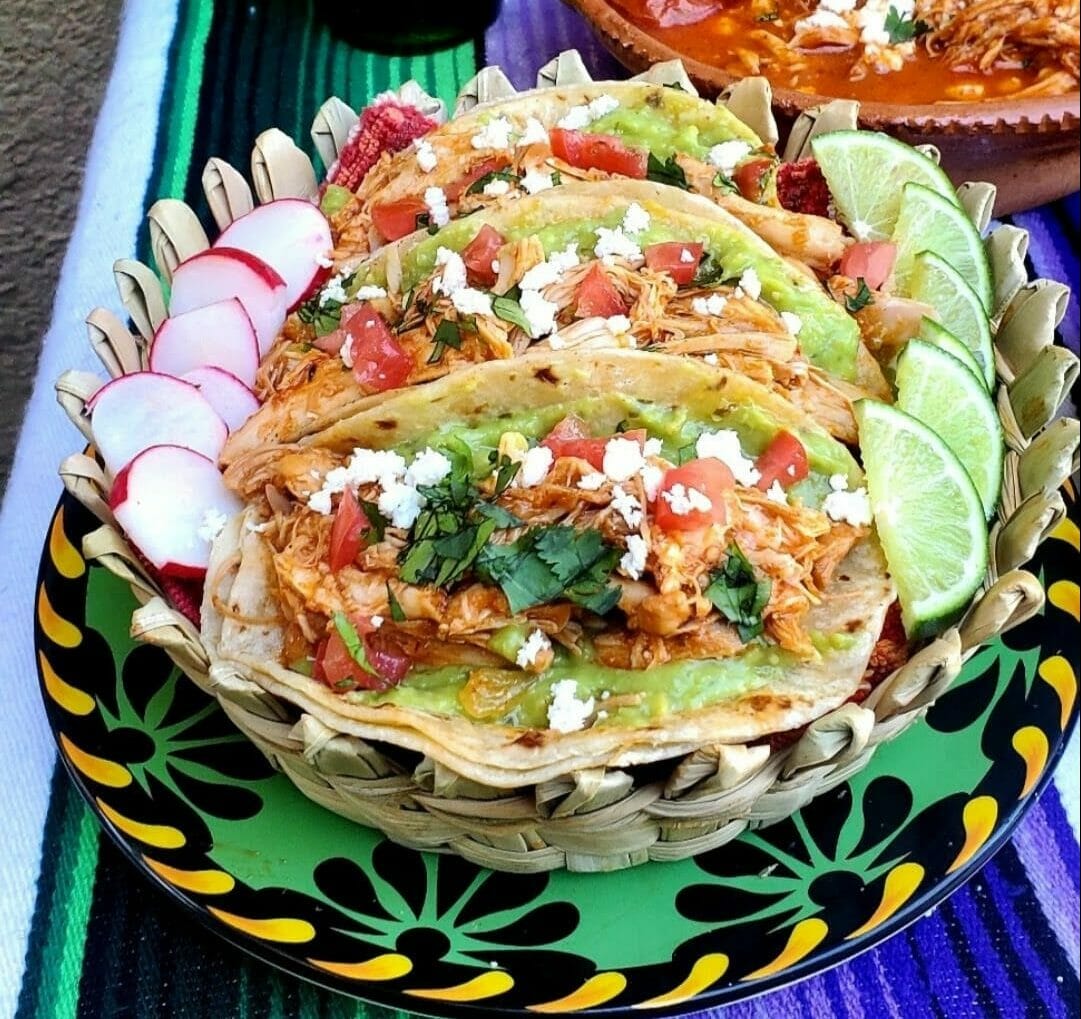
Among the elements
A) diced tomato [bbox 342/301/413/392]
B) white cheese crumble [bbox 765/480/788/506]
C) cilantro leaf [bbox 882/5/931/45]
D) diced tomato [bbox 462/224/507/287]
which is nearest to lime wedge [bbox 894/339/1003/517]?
white cheese crumble [bbox 765/480/788/506]

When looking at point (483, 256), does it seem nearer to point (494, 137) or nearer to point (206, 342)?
point (494, 137)

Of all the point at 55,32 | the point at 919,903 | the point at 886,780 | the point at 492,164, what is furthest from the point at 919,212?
the point at 55,32

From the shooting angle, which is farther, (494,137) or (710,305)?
(494,137)

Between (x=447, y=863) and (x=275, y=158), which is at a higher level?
(x=275, y=158)

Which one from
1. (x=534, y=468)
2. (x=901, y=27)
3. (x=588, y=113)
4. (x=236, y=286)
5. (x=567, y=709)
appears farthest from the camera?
(x=901, y=27)

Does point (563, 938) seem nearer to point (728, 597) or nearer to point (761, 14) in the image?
point (728, 597)


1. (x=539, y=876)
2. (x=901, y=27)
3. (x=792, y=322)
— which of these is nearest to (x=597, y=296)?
(x=792, y=322)
